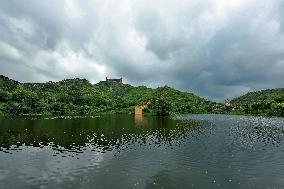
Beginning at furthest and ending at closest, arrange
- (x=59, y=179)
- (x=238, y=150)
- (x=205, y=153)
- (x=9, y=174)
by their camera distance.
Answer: (x=238, y=150), (x=205, y=153), (x=9, y=174), (x=59, y=179)

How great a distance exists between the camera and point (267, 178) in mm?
56250

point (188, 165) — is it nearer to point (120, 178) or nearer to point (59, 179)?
point (120, 178)

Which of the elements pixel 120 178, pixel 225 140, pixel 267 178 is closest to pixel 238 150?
pixel 225 140

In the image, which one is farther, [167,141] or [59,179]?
[167,141]

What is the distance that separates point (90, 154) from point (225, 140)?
161 ft

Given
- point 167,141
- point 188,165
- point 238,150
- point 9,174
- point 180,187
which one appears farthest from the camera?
point 167,141

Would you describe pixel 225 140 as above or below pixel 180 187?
above

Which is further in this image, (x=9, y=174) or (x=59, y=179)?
(x=9, y=174)

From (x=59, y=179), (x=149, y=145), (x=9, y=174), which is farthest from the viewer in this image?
(x=149, y=145)

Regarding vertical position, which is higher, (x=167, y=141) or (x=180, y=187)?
(x=167, y=141)

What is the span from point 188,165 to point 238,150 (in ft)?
84.2

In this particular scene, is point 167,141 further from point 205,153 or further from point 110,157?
point 110,157

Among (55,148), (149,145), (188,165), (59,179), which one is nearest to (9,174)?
(59,179)

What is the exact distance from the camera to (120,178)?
55.6 metres
